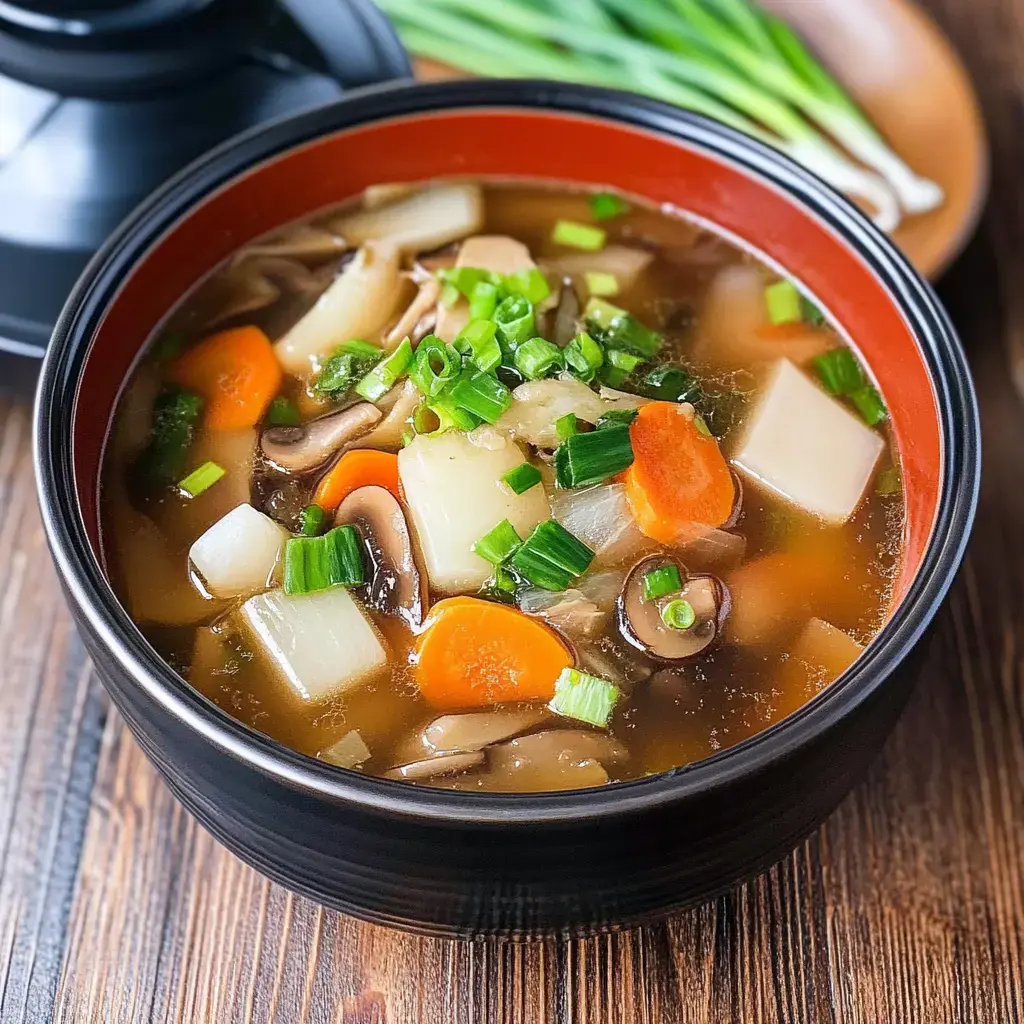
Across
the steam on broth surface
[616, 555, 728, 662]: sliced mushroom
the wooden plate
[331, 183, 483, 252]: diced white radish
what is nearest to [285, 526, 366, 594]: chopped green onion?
the steam on broth surface

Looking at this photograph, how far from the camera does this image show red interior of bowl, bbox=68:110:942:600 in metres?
1.72

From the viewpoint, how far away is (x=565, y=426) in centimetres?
167

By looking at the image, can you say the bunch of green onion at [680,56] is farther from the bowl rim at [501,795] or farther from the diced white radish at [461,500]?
the diced white radish at [461,500]

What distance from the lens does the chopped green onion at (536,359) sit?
173cm

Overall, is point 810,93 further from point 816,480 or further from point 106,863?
point 106,863

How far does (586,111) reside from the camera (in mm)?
1964

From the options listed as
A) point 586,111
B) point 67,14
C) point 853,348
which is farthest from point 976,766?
point 67,14

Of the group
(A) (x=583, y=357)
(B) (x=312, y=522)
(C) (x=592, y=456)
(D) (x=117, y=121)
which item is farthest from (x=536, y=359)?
(D) (x=117, y=121)

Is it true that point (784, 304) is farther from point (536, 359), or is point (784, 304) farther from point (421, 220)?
point (421, 220)

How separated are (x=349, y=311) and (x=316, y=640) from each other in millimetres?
613

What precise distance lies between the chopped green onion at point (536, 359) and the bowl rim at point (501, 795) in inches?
18.1

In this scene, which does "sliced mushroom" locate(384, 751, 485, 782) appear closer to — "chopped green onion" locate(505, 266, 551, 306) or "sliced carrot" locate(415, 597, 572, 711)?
"sliced carrot" locate(415, 597, 572, 711)

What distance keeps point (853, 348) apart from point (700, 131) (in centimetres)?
43

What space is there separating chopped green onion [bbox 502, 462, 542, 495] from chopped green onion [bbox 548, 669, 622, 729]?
261 mm
